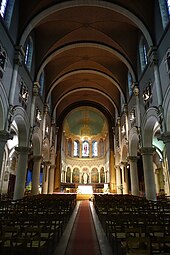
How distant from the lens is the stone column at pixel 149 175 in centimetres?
1384

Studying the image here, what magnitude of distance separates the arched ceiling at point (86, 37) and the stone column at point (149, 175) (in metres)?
7.12

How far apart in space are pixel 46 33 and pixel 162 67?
10787 mm

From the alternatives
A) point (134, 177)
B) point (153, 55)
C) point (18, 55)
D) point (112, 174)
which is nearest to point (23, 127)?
point (18, 55)

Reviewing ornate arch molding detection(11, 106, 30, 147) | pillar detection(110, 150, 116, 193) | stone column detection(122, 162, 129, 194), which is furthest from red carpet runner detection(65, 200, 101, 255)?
pillar detection(110, 150, 116, 193)

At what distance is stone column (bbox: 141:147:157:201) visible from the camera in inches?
545

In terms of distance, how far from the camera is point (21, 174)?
554 inches

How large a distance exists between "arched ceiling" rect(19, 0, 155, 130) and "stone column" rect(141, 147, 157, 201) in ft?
23.4

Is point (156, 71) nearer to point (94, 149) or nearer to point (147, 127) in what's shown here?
point (147, 127)

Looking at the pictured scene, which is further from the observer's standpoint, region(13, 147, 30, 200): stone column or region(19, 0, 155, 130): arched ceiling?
region(13, 147, 30, 200): stone column

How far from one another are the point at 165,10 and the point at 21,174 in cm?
1479

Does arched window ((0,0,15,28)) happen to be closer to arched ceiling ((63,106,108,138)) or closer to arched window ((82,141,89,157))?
arched ceiling ((63,106,108,138))

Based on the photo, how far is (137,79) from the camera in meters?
16.8

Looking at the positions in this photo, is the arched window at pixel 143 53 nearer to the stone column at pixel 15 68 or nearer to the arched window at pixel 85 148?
the stone column at pixel 15 68

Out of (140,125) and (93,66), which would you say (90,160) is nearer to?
(93,66)
